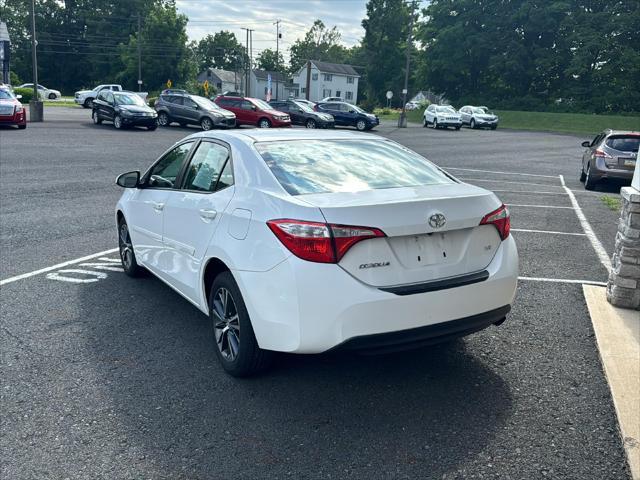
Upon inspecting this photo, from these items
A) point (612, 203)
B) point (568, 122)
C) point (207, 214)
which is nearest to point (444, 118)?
point (568, 122)

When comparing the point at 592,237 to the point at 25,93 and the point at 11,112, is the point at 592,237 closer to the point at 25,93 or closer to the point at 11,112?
the point at 11,112

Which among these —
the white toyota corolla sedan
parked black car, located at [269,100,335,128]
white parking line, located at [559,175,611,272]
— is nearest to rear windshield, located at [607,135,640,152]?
white parking line, located at [559,175,611,272]

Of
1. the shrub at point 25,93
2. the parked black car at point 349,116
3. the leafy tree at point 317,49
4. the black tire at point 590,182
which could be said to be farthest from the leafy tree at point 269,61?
the black tire at point 590,182

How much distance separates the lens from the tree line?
54.2 m

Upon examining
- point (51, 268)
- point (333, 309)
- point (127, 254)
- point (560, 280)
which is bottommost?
point (51, 268)

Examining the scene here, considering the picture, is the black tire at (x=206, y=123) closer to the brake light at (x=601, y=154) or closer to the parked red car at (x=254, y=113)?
the parked red car at (x=254, y=113)

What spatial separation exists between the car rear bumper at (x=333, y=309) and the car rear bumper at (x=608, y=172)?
11609 mm

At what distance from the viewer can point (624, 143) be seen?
13.5m

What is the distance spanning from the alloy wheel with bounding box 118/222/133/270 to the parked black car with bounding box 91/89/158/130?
75.2 feet

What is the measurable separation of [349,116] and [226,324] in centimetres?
3291

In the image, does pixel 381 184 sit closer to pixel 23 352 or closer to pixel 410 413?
pixel 410 413

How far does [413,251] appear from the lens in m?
3.44

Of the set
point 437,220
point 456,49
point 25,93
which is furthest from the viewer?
point 456,49

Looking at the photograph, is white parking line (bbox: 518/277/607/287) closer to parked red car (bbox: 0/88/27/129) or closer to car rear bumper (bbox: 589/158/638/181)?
car rear bumper (bbox: 589/158/638/181)
